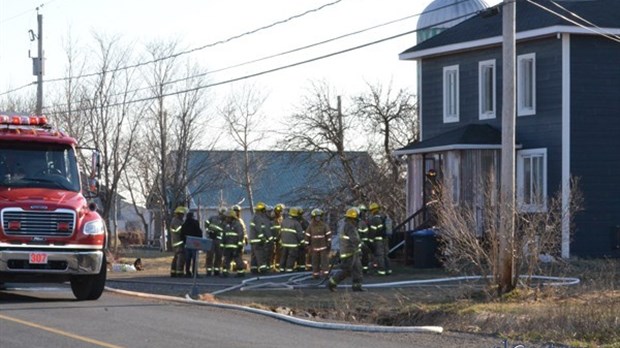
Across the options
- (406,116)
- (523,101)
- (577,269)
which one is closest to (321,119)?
(406,116)

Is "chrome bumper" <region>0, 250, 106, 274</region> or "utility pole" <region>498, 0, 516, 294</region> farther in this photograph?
"utility pole" <region>498, 0, 516, 294</region>

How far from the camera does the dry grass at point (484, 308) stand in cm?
1714

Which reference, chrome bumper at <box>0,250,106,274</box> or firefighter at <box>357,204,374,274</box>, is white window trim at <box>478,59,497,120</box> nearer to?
firefighter at <box>357,204,374,274</box>

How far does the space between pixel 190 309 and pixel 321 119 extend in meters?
27.7

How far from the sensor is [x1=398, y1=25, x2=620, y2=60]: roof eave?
32344 millimetres

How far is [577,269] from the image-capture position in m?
29.6

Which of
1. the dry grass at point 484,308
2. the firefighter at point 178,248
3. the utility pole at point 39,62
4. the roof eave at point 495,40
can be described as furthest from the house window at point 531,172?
the utility pole at point 39,62

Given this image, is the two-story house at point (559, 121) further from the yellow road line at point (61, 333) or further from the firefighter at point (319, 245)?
the yellow road line at point (61, 333)

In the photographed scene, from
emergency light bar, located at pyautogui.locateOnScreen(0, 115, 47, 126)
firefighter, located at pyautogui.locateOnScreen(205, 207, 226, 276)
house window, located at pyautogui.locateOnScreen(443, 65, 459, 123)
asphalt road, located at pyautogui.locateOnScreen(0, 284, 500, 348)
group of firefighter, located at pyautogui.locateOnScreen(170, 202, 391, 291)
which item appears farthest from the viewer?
house window, located at pyautogui.locateOnScreen(443, 65, 459, 123)

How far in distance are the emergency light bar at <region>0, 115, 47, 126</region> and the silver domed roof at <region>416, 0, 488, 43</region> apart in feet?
78.7

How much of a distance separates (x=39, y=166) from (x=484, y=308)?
27.3 feet

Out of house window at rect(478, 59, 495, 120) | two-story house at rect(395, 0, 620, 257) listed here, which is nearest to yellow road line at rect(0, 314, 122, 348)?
two-story house at rect(395, 0, 620, 257)

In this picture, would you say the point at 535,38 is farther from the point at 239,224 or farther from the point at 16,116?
the point at 16,116

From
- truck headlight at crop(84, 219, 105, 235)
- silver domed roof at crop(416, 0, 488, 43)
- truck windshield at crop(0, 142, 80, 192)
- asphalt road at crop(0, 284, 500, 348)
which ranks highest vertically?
silver domed roof at crop(416, 0, 488, 43)
